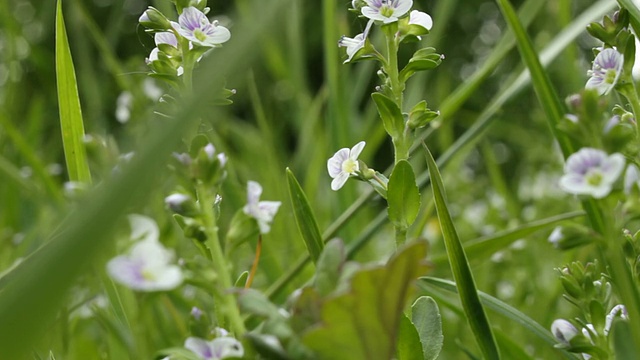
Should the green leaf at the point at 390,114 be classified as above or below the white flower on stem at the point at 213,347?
above

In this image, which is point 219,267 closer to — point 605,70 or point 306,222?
point 306,222

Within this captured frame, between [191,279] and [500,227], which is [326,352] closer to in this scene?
[191,279]

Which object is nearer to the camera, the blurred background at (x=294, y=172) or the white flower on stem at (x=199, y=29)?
the white flower on stem at (x=199, y=29)

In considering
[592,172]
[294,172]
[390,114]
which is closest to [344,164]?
[390,114]

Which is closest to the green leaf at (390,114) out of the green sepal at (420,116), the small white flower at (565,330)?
the green sepal at (420,116)

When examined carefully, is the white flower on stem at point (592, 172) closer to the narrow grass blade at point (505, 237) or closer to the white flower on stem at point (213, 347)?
the white flower on stem at point (213, 347)

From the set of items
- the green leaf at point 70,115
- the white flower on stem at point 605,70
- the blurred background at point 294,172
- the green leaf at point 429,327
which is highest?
the white flower on stem at point 605,70

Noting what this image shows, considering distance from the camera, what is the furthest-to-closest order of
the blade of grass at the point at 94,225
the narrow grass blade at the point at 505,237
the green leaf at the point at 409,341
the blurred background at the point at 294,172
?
the blurred background at the point at 294,172
the narrow grass blade at the point at 505,237
the green leaf at the point at 409,341
the blade of grass at the point at 94,225
